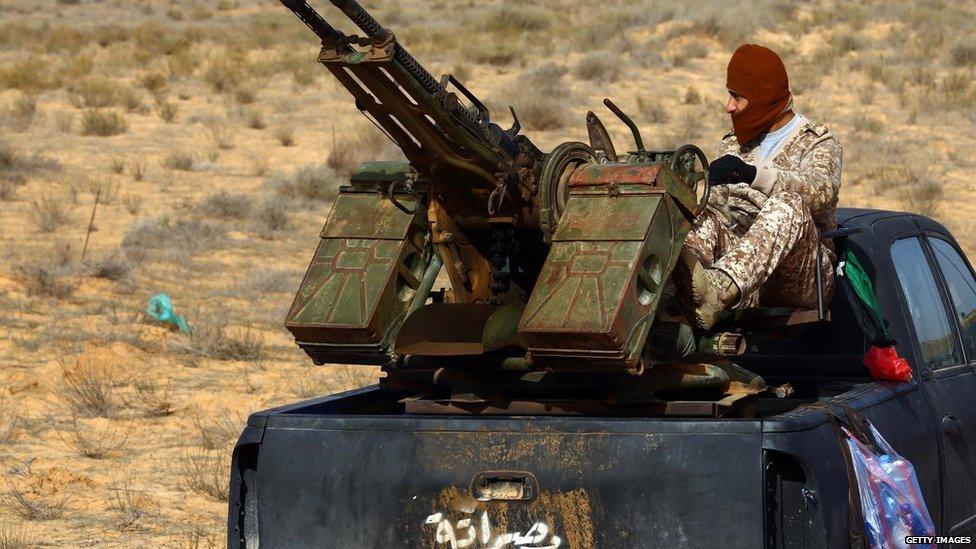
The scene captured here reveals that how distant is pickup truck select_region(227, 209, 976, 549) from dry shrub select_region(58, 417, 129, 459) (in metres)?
4.22

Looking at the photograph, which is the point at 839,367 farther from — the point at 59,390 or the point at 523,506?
the point at 59,390

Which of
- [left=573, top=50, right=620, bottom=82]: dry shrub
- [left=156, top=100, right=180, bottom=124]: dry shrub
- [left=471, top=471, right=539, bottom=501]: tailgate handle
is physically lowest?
[left=471, top=471, right=539, bottom=501]: tailgate handle

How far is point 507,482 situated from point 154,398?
6476mm

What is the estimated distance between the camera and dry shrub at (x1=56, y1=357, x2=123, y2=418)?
9883 mm

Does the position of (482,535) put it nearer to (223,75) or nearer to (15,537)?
(15,537)

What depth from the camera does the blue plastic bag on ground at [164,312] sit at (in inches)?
488

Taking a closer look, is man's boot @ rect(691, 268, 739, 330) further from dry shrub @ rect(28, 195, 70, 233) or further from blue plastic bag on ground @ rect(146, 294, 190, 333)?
dry shrub @ rect(28, 195, 70, 233)

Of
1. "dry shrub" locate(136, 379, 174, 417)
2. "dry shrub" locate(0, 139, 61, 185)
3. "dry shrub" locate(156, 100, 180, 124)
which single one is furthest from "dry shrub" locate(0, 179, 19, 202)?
"dry shrub" locate(136, 379, 174, 417)

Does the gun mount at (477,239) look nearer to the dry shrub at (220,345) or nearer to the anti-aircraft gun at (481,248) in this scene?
the anti-aircraft gun at (481,248)

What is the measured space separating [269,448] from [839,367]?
2206 millimetres

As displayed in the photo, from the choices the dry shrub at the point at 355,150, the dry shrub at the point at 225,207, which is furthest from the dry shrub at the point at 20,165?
the dry shrub at the point at 355,150

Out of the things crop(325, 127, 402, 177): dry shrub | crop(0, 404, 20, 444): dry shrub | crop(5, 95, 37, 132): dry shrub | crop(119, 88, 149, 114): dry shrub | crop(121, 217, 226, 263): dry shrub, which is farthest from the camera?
crop(119, 88, 149, 114): dry shrub

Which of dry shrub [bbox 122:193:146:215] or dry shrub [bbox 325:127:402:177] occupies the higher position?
dry shrub [bbox 325:127:402:177]

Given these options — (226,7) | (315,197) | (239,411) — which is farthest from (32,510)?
(226,7)
